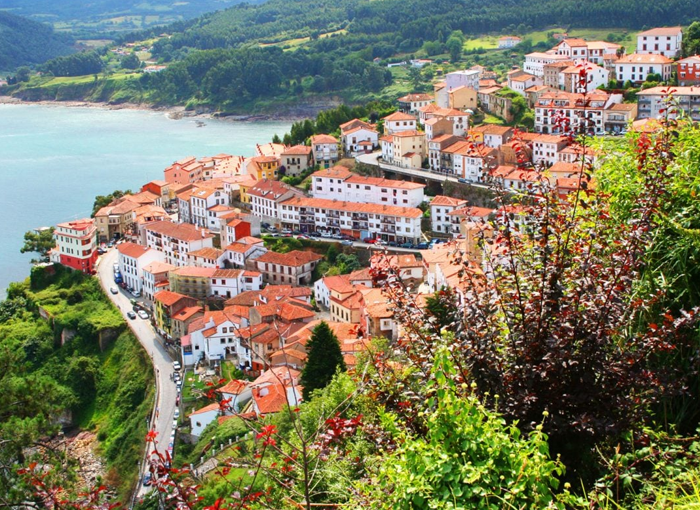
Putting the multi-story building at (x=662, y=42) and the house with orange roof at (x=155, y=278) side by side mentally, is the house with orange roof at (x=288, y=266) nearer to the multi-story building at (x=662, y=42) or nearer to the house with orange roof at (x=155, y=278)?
the house with orange roof at (x=155, y=278)

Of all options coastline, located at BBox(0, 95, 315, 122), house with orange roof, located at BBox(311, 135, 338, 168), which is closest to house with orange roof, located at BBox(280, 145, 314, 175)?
house with orange roof, located at BBox(311, 135, 338, 168)

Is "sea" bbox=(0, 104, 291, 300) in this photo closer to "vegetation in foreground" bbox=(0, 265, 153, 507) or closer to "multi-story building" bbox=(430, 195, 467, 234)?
"vegetation in foreground" bbox=(0, 265, 153, 507)

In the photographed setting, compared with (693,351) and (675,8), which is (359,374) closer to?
(693,351)

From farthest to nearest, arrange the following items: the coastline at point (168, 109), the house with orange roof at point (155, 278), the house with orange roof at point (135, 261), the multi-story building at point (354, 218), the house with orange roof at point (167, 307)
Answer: the coastline at point (168, 109), the house with orange roof at point (135, 261), the multi-story building at point (354, 218), the house with orange roof at point (155, 278), the house with orange roof at point (167, 307)

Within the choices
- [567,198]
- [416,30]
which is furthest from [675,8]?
[567,198]

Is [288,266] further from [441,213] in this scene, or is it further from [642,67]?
[642,67]

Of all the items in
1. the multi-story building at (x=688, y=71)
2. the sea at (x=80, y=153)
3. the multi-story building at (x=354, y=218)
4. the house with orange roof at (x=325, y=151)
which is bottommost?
the sea at (x=80, y=153)

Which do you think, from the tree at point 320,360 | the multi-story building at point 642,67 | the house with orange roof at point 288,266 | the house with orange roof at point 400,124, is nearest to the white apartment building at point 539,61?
the multi-story building at point 642,67

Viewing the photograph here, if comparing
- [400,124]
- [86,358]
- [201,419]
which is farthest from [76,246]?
[201,419]
